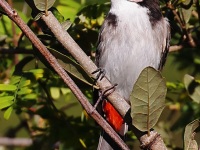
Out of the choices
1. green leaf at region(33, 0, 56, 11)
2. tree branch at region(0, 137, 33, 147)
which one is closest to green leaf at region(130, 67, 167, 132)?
green leaf at region(33, 0, 56, 11)

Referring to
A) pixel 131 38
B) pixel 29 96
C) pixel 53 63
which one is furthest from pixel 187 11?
pixel 53 63

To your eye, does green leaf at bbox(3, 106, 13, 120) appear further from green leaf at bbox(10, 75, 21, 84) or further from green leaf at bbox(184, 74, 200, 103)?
green leaf at bbox(184, 74, 200, 103)

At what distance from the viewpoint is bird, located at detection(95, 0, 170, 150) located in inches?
110

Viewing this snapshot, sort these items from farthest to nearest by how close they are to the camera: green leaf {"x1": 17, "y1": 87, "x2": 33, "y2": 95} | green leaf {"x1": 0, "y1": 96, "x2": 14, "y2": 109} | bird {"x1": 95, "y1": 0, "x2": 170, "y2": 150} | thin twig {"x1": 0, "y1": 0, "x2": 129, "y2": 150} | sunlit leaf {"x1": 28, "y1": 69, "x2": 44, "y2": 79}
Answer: bird {"x1": 95, "y1": 0, "x2": 170, "y2": 150}
sunlit leaf {"x1": 28, "y1": 69, "x2": 44, "y2": 79}
green leaf {"x1": 17, "y1": 87, "x2": 33, "y2": 95}
green leaf {"x1": 0, "y1": 96, "x2": 14, "y2": 109}
thin twig {"x1": 0, "y1": 0, "x2": 129, "y2": 150}

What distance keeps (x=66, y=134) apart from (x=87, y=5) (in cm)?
62

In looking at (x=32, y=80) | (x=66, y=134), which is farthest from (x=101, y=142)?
(x=32, y=80)

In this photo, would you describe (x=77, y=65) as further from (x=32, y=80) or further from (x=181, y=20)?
(x=181, y=20)

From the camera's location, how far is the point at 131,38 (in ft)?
9.17

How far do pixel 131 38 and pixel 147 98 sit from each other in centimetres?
93

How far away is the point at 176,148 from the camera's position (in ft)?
9.68

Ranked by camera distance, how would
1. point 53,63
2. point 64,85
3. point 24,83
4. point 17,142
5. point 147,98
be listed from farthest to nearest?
point 17,142 → point 64,85 → point 24,83 → point 147,98 → point 53,63

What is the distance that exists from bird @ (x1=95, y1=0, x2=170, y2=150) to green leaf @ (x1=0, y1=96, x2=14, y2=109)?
59 centimetres

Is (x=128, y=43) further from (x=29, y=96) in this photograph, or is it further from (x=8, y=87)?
(x=8, y=87)

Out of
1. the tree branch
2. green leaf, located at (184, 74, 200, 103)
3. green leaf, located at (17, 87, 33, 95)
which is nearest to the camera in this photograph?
green leaf, located at (17, 87, 33, 95)
